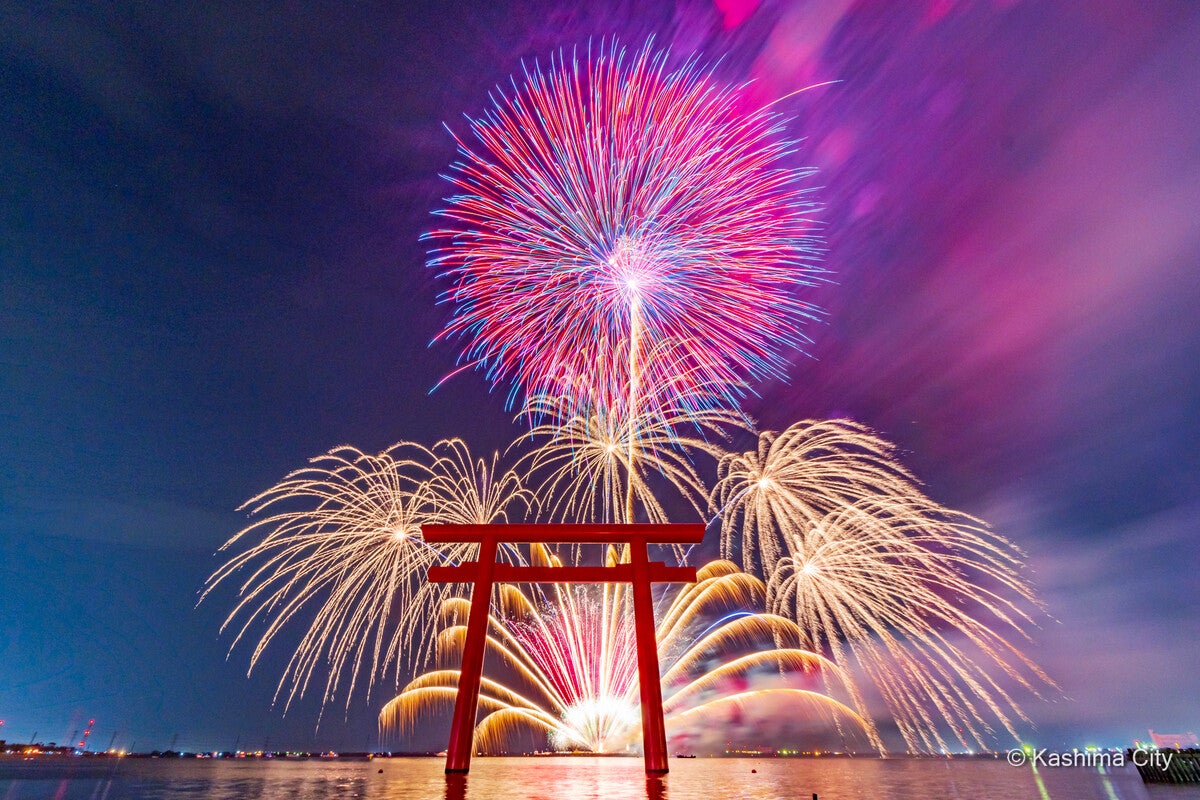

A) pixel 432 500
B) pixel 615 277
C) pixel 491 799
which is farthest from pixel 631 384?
pixel 491 799

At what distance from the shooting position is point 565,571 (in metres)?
15.1

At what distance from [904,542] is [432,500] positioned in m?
13.8

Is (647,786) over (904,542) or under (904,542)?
under

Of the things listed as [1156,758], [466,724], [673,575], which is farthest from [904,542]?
[1156,758]

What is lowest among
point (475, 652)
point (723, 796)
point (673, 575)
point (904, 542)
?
point (723, 796)

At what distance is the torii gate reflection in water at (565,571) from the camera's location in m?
13.7

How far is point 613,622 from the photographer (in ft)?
69.1

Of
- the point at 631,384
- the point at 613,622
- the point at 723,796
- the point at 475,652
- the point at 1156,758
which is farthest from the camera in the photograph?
the point at 1156,758

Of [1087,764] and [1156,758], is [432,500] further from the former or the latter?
[1087,764]

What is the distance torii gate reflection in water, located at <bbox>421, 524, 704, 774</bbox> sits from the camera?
44.9ft

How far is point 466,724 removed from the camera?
43.4ft

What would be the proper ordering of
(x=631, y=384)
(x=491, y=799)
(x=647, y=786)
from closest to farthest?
(x=491, y=799), (x=647, y=786), (x=631, y=384)

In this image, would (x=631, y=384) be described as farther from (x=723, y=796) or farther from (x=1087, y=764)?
(x=1087, y=764)

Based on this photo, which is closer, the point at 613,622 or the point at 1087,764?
the point at 613,622
